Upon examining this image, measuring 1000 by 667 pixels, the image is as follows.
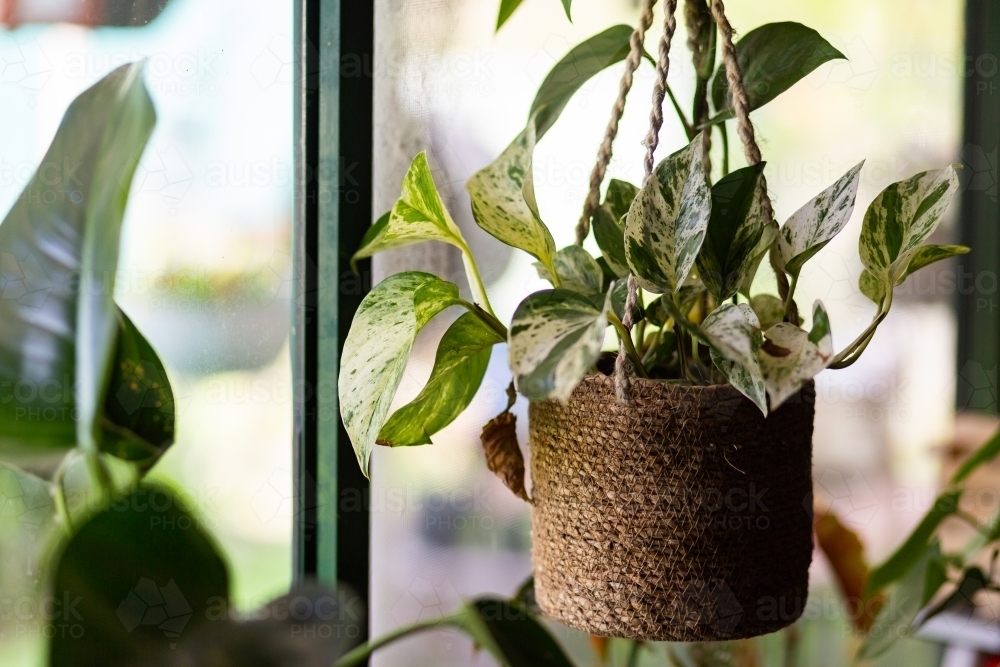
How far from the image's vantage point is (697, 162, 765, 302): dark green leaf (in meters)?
0.58

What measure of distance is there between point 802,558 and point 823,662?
2.47 ft

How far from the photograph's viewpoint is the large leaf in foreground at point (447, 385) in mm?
637

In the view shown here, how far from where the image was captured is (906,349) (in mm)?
1296

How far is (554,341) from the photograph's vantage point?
49 centimetres

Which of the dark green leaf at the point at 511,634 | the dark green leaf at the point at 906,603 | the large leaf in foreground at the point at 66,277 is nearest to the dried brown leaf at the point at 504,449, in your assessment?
the dark green leaf at the point at 511,634

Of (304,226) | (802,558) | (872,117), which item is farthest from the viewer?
(872,117)

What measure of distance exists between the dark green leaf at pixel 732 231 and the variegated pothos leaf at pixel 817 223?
37mm

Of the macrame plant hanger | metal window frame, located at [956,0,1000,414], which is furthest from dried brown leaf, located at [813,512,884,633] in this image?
the macrame plant hanger

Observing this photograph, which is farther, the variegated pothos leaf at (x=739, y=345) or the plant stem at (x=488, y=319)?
the plant stem at (x=488, y=319)

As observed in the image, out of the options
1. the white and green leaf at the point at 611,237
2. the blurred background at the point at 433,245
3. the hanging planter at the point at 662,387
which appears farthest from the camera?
the blurred background at the point at 433,245

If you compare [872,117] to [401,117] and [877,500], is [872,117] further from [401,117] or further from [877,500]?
A: [401,117]

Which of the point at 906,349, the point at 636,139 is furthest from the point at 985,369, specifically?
the point at 636,139

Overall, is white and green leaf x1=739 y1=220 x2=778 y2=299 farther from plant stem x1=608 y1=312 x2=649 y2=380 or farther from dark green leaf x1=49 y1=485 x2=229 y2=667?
dark green leaf x1=49 y1=485 x2=229 y2=667

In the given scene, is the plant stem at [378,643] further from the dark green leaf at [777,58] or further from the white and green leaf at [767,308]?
the dark green leaf at [777,58]
